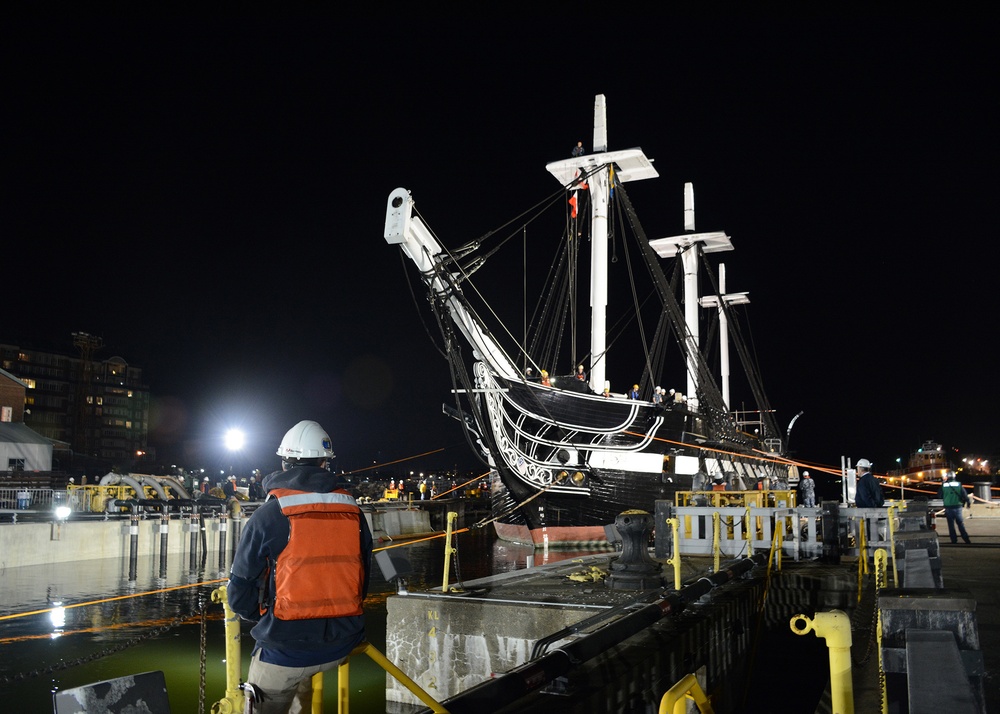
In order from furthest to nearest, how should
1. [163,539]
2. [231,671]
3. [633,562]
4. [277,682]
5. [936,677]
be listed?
[163,539] → [633,562] → [231,671] → [277,682] → [936,677]

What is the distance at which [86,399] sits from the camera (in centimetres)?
10325

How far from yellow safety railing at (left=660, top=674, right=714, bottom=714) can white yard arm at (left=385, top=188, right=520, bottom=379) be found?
1842 centimetres

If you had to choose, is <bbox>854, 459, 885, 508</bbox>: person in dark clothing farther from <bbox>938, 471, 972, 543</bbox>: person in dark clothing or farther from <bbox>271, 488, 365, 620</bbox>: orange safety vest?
<bbox>271, 488, 365, 620</bbox>: orange safety vest

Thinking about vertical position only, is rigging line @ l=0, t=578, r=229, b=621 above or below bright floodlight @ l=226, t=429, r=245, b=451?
below

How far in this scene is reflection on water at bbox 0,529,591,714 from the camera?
31.2 ft

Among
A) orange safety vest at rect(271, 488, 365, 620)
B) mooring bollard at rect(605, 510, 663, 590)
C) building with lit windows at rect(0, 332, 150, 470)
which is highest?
building with lit windows at rect(0, 332, 150, 470)

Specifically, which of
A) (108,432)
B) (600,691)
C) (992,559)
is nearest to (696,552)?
(992,559)

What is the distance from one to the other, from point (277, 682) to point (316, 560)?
0.63 metres

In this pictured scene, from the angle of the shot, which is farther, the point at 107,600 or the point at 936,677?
the point at 107,600

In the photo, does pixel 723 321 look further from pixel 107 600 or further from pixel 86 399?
pixel 86 399

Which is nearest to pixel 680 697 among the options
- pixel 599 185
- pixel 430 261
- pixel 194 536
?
pixel 430 261

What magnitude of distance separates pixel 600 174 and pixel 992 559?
20.3 meters

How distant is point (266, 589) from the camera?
3.66 meters

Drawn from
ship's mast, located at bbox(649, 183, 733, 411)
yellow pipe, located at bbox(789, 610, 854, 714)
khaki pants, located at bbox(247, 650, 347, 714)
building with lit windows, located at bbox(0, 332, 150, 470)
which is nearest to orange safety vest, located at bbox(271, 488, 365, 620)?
khaki pants, located at bbox(247, 650, 347, 714)
